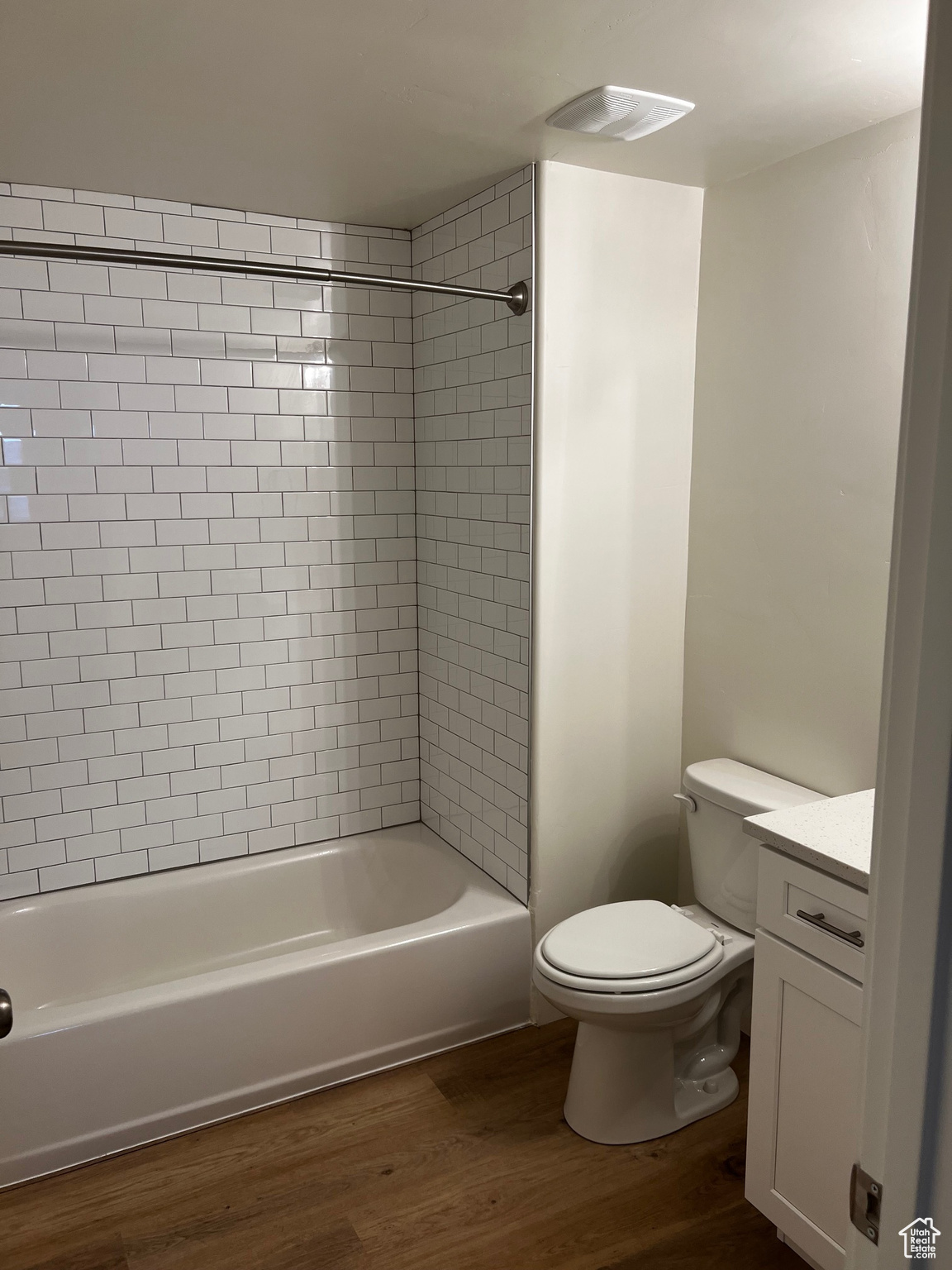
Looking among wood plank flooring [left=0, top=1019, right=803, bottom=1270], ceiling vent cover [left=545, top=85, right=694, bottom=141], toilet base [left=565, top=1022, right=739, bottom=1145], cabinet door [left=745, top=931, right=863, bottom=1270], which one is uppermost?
ceiling vent cover [left=545, top=85, right=694, bottom=141]

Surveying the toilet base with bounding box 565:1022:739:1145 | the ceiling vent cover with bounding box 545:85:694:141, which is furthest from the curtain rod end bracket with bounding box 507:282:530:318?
the toilet base with bounding box 565:1022:739:1145

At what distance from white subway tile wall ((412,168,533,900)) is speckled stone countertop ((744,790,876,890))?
93 centimetres

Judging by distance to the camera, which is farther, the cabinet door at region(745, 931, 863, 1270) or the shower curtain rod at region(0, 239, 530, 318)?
the shower curtain rod at region(0, 239, 530, 318)

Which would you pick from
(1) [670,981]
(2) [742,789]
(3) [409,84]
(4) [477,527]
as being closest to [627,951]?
(1) [670,981]

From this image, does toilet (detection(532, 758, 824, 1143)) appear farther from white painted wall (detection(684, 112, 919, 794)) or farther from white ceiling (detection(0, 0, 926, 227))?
white ceiling (detection(0, 0, 926, 227))

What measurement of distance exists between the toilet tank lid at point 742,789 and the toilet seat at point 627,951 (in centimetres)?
33

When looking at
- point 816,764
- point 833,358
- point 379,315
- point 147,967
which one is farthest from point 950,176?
point 147,967

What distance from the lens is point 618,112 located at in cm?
206

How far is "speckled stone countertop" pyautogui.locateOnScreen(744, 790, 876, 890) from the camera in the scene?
166cm

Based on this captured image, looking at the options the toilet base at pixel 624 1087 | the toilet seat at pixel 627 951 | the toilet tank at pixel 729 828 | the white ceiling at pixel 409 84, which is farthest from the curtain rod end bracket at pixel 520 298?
the toilet base at pixel 624 1087

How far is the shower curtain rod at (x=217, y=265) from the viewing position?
1.89 metres

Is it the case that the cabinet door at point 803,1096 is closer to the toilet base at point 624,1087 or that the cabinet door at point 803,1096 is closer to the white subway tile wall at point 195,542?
the toilet base at point 624,1087

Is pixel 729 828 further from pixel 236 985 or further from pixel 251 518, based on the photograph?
pixel 251 518

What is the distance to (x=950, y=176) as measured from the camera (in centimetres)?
50
